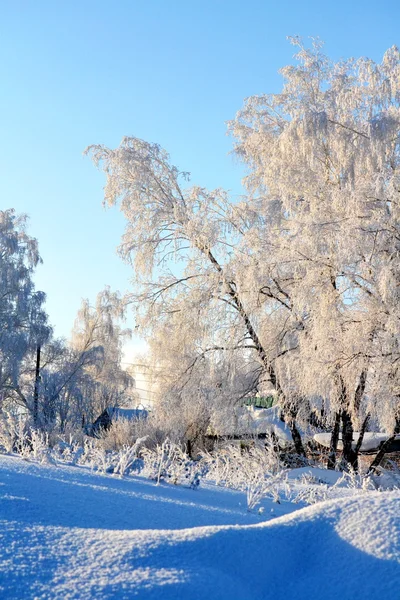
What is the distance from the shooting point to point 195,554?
2.63m

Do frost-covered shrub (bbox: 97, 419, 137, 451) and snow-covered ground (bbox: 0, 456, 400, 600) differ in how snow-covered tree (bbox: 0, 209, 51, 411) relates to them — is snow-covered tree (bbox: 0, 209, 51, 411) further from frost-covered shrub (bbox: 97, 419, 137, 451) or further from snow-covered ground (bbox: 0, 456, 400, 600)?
snow-covered ground (bbox: 0, 456, 400, 600)

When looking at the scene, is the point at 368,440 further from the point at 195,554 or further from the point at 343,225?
the point at 195,554

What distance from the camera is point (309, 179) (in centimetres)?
1186

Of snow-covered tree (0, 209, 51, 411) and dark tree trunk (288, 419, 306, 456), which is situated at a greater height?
snow-covered tree (0, 209, 51, 411)

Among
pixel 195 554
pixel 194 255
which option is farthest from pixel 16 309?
pixel 195 554

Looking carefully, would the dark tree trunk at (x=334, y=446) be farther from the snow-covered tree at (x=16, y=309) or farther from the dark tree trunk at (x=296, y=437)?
the snow-covered tree at (x=16, y=309)

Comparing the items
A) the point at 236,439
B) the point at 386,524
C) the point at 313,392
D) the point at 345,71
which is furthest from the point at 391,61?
the point at 386,524

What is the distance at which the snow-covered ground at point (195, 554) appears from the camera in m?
2.34

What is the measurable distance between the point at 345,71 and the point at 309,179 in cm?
239

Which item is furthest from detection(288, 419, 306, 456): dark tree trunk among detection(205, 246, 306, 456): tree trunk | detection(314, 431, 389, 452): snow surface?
detection(314, 431, 389, 452): snow surface

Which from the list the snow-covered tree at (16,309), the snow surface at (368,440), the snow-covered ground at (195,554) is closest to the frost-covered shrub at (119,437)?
the snow surface at (368,440)

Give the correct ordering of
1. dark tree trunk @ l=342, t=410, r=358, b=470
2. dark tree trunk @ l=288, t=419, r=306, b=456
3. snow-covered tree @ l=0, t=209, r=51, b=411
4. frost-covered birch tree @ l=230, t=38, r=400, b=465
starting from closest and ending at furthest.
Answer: frost-covered birch tree @ l=230, t=38, r=400, b=465 → dark tree trunk @ l=342, t=410, r=358, b=470 → dark tree trunk @ l=288, t=419, r=306, b=456 → snow-covered tree @ l=0, t=209, r=51, b=411

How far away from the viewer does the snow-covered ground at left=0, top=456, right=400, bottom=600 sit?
2.34m

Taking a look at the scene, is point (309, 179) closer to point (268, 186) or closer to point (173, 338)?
point (268, 186)
